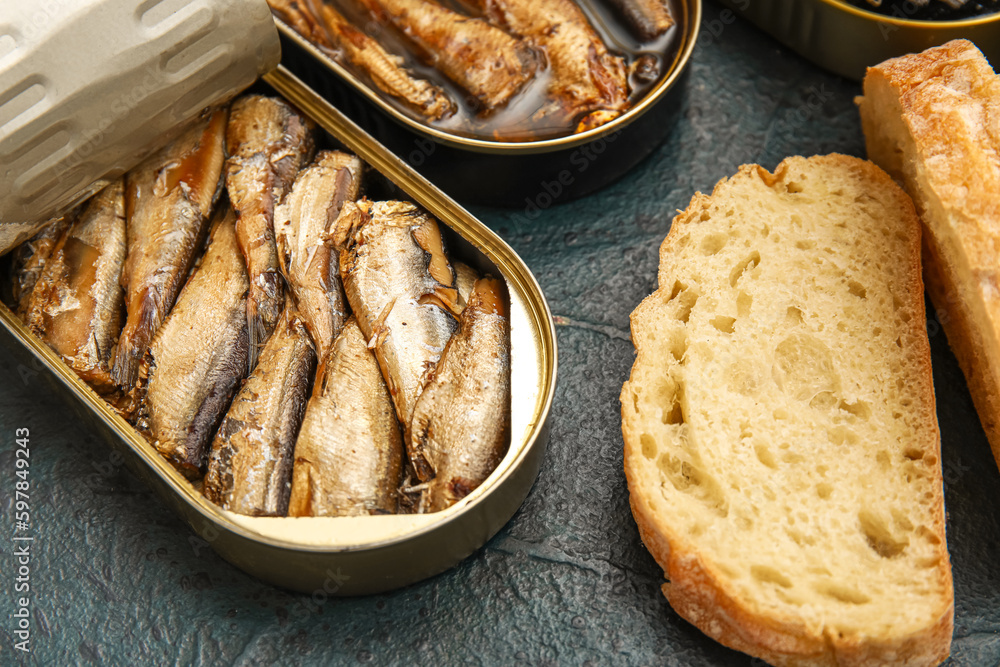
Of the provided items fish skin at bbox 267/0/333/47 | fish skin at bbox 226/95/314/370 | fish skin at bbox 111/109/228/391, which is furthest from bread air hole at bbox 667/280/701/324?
fish skin at bbox 267/0/333/47

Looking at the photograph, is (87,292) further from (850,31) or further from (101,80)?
(850,31)

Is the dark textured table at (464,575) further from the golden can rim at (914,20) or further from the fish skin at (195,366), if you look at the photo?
the golden can rim at (914,20)

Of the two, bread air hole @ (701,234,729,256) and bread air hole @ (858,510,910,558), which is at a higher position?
bread air hole @ (701,234,729,256)

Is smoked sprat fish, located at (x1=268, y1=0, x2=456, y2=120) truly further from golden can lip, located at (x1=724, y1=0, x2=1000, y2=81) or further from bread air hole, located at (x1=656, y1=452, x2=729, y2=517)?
bread air hole, located at (x1=656, y1=452, x2=729, y2=517)

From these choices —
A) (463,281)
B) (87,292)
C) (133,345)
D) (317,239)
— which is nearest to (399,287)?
(463,281)

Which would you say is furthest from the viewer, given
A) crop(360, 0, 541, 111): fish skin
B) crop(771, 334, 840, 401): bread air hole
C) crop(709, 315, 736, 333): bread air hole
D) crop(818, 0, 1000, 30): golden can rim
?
crop(360, 0, 541, 111): fish skin

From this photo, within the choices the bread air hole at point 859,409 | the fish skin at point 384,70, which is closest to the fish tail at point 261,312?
the fish skin at point 384,70
